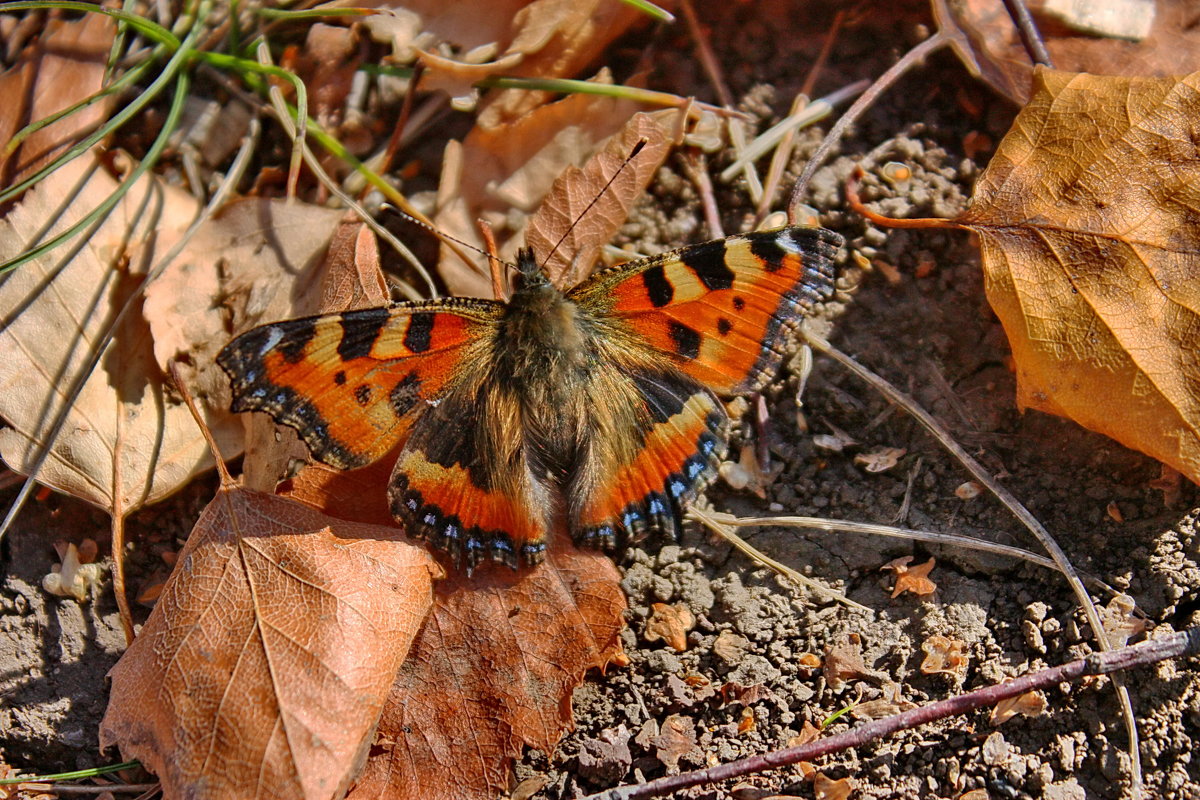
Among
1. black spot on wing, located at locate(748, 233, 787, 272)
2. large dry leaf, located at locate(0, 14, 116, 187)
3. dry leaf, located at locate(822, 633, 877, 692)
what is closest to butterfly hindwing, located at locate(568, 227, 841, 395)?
black spot on wing, located at locate(748, 233, 787, 272)

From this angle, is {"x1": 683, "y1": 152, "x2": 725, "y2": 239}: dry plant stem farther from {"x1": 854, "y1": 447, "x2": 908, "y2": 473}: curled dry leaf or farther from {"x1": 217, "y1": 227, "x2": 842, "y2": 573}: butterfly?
{"x1": 854, "y1": 447, "x2": 908, "y2": 473}: curled dry leaf

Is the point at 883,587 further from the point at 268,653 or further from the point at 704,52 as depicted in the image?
the point at 704,52

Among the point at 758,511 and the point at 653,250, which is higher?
the point at 653,250

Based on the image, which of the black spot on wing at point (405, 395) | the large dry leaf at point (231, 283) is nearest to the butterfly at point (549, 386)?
the black spot on wing at point (405, 395)

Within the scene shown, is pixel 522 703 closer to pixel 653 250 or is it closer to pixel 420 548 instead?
pixel 420 548

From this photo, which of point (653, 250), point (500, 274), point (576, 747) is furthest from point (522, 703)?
point (653, 250)
